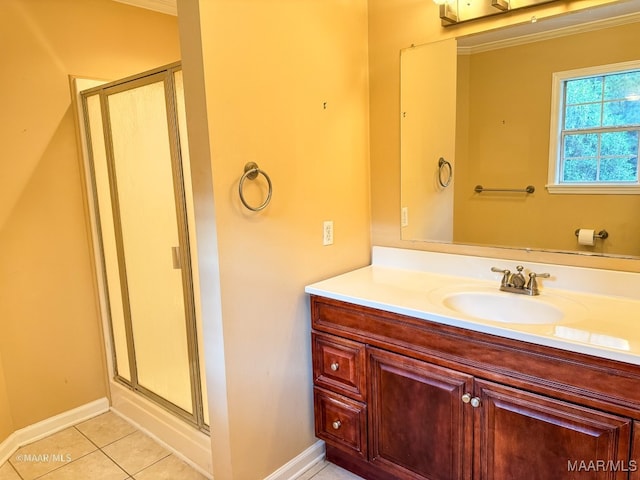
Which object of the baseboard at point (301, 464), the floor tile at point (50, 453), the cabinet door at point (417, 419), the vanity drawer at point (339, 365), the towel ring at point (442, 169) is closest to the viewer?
the cabinet door at point (417, 419)

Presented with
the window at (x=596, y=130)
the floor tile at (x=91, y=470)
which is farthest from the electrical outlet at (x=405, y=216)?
the floor tile at (x=91, y=470)

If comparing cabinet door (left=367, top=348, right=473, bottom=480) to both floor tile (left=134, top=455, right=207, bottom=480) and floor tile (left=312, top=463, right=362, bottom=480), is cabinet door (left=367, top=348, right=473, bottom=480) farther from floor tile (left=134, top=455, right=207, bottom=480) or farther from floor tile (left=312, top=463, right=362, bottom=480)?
floor tile (left=134, top=455, right=207, bottom=480)

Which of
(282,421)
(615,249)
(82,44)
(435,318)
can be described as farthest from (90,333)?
(615,249)

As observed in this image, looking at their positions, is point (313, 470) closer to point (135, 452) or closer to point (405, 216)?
point (135, 452)

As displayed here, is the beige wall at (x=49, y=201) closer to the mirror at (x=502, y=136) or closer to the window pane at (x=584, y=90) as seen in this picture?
the mirror at (x=502, y=136)

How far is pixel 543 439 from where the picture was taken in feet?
4.33

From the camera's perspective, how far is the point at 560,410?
1272mm

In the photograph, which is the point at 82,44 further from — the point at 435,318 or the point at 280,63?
the point at 435,318

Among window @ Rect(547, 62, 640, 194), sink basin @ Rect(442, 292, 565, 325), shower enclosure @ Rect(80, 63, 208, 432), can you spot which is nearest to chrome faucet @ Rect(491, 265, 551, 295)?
sink basin @ Rect(442, 292, 565, 325)

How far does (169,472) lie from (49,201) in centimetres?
150

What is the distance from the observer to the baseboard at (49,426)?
221 centimetres

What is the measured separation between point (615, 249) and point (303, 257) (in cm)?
119

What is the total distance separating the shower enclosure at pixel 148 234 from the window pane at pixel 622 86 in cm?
164

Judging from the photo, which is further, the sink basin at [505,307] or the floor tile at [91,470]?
the floor tile at [91,470]
